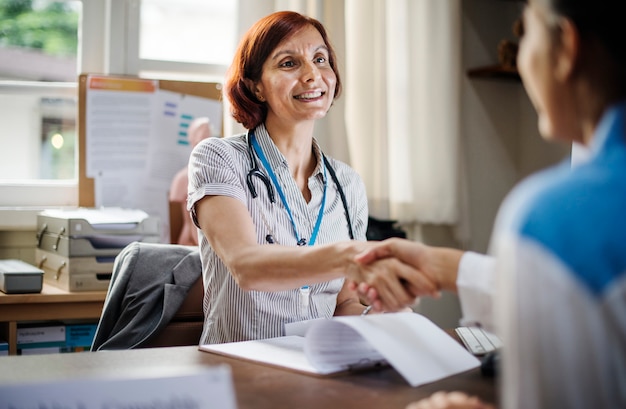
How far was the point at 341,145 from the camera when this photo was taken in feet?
10.1

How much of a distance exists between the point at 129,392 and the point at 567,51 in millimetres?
565

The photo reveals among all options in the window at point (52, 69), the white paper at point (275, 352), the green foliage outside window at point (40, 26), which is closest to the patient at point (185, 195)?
the window at point (52, 69)

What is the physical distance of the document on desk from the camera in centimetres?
113

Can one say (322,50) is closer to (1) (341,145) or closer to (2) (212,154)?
(2) (212,154)

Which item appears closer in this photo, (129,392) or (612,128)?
(612,128)

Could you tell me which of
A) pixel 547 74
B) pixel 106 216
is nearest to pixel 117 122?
pixel 106 216

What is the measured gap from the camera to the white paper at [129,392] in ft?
2.54

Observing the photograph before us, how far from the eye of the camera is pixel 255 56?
197 cm

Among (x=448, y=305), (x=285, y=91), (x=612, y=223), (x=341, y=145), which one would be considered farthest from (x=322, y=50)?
(x=448, y=305)

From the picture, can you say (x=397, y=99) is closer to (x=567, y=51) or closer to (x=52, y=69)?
(x=52, y=69)

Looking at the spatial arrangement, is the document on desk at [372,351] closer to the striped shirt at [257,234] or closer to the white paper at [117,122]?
the striped shirt at [257,234]

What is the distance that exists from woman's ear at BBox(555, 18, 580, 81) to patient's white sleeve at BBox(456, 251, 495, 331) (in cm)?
46

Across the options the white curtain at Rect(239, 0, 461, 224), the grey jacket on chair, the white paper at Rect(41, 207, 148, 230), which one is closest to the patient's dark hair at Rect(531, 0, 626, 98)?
the grey jacket on chair

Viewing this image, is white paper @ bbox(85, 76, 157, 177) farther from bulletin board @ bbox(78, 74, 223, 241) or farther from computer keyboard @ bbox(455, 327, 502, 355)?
computer keyboard @ bbox(455, 327, 502, 355)
